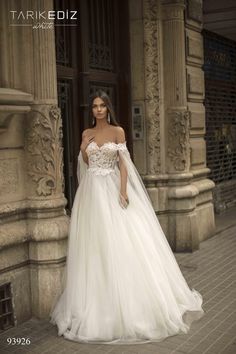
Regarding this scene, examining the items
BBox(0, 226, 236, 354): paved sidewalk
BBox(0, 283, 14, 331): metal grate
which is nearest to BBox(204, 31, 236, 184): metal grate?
BBox(0, 226, 236, 354): paved sidewalk

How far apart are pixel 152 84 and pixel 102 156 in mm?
2866

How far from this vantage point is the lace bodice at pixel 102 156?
15.1ft

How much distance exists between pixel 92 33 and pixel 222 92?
191 inches

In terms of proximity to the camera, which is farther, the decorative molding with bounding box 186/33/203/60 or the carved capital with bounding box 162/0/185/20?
the decorative molding with bounding box 186/33/203/60

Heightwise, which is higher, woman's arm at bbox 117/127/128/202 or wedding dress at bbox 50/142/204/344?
woman's arm at bbox 117/127/128/202

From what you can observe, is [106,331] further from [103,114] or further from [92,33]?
[92,33]

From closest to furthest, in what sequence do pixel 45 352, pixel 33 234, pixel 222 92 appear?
pixel 45 352, pixel 33 234, pixel 222 92

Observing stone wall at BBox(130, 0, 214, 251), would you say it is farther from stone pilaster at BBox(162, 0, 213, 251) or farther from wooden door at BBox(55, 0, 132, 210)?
wooden door at BBox(55, 0, 132, 210)

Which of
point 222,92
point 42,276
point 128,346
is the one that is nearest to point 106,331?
point 128,346

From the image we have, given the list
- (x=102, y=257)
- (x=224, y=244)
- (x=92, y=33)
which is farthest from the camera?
(x=224, y=244)

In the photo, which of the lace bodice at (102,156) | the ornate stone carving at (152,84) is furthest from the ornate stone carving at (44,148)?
the ornate stone carving at (152,84)

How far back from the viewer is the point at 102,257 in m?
4.46

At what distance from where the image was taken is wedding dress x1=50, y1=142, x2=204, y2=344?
14.1ft

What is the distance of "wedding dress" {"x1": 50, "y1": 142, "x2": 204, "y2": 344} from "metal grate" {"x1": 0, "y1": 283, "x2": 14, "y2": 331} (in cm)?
40
